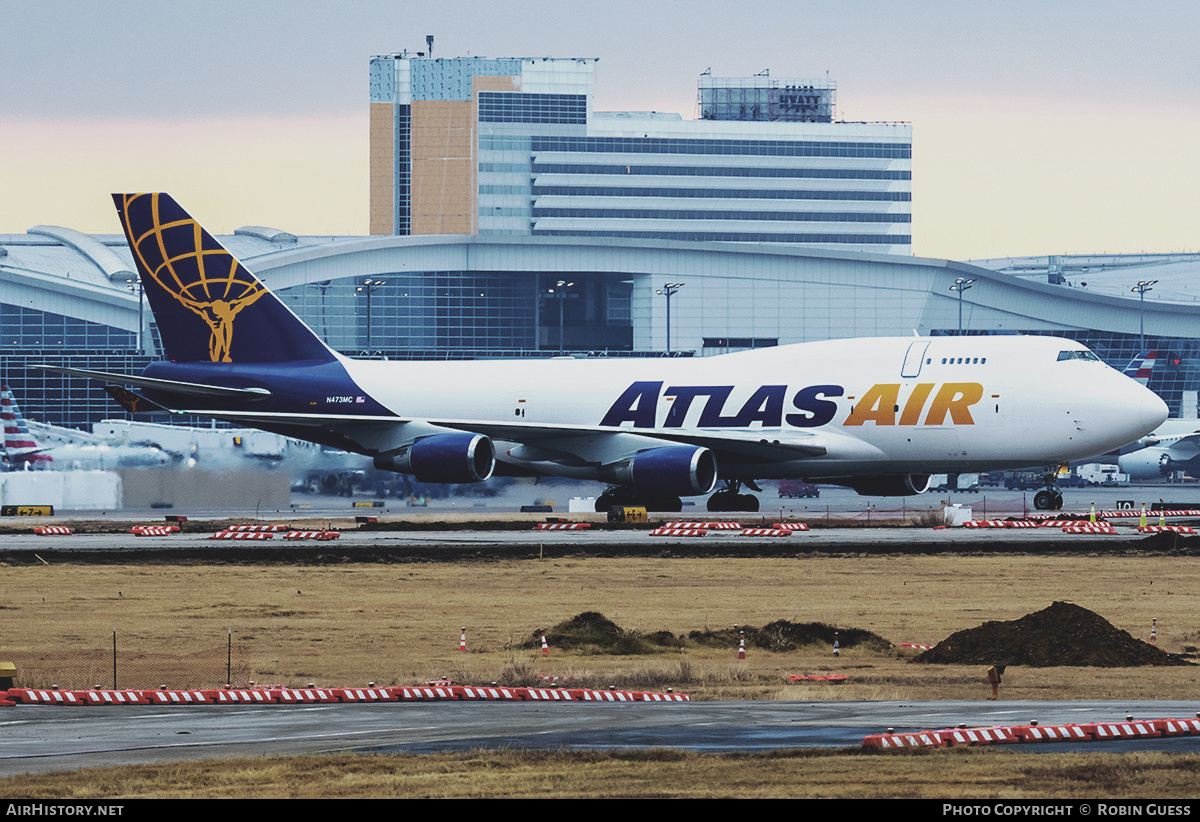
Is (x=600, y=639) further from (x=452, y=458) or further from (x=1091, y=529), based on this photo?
(x=1091, y=529)

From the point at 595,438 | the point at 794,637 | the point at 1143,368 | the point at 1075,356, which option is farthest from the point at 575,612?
the point at 1143,368

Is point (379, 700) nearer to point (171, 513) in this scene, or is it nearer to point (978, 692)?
point (978, 692)

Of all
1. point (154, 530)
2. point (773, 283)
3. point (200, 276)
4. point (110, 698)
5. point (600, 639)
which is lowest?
point (154, 530)

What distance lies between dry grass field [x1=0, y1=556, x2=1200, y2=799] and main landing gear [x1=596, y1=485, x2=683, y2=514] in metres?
10.4

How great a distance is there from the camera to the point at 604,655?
90.7 ft

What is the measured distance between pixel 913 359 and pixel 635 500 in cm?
1051

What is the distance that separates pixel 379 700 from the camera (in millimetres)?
20766

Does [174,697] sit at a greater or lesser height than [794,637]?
greater

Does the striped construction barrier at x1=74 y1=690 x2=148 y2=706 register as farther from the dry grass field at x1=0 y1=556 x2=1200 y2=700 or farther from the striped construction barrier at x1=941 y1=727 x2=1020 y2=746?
the striped construction barrier at x1=941 y1=727 x2=1020 y2=746

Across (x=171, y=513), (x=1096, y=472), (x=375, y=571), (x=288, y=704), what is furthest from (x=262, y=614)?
(x=1096, y=472)

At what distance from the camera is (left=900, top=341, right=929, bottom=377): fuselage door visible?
5378 centimetres

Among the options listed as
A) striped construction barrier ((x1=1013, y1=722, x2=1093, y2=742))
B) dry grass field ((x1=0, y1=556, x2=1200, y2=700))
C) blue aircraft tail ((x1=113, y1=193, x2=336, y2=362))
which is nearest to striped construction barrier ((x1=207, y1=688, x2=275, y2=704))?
dry grass field ((x1=0, y1=556, x2=1200, y2=700))

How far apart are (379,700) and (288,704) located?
1153 millimetres

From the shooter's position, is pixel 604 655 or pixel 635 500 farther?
pixel 635 500
